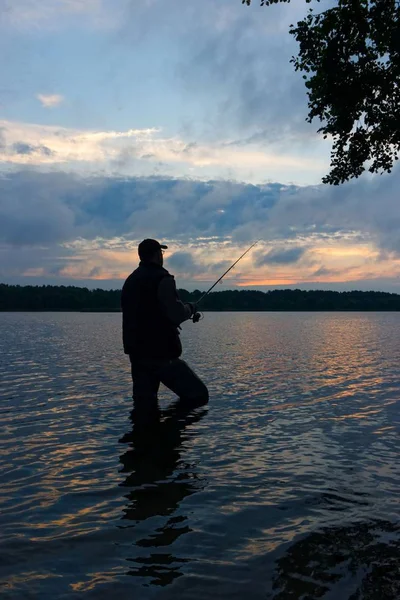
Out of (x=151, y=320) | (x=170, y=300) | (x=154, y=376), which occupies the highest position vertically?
(x=170, y=300)

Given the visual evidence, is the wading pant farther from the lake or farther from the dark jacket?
the lake

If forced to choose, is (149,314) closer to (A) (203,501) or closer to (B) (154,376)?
(B) (154,376)

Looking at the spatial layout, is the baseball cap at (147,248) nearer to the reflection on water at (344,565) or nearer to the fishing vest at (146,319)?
the fishing vest at (146,319)

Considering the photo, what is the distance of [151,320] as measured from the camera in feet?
34.6

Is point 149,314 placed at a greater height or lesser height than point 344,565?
greater

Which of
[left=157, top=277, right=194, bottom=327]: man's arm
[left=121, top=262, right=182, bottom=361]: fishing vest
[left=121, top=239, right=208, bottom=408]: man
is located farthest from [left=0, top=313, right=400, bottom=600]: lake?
[left=157, top=277, right=194, bottom=327]: man's arm

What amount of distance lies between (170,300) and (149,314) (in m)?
0.52

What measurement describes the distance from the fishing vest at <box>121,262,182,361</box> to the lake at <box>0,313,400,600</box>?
5.22ft

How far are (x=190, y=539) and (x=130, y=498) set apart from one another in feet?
4.74

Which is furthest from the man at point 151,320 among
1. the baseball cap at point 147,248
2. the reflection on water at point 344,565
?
the reflection on water at point 344,565

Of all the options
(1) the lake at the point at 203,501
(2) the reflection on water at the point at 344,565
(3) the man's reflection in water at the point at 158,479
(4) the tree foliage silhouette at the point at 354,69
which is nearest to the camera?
(2) the reflection on water at the point at 344,565

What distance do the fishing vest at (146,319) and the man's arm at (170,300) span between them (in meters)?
0.10

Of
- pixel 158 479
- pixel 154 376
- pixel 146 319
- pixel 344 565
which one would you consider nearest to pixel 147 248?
pixel 146 319

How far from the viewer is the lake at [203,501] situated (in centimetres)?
460
